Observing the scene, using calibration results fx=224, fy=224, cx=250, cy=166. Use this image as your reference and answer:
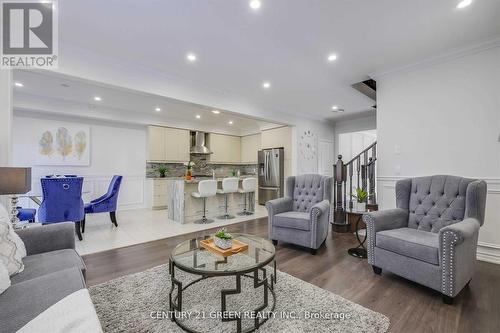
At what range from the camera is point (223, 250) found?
6.26ft

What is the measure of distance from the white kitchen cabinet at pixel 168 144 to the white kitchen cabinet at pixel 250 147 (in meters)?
2.12

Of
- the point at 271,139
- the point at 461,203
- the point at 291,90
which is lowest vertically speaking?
the point at 461,203

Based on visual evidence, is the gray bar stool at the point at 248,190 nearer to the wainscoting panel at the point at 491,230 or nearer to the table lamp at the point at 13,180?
the table lamp at the point at 13,180

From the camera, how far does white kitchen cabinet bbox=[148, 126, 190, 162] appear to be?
249 inches

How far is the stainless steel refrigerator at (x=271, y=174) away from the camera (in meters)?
6.46

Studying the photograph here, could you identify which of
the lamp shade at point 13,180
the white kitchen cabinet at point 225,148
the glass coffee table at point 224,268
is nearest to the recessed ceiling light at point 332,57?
the glass coffee table at point 224,268

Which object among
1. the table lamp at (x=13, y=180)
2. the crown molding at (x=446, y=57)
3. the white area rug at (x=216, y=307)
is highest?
the crown molding at (x=446, y=57)

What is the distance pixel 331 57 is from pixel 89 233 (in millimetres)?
4834

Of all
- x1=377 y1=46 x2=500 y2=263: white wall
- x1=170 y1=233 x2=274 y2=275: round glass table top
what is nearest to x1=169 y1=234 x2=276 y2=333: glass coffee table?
x1=170 y1=233 x2=274 y2=275: round glass table top

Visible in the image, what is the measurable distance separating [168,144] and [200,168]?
4.72 feet

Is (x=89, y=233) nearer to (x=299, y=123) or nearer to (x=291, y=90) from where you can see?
(x=291, y=90)

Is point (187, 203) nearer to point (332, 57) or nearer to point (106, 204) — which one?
point (106, 204)

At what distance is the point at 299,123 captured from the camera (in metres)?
6.23

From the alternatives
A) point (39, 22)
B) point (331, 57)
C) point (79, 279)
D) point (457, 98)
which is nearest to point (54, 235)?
point (79, 279)
